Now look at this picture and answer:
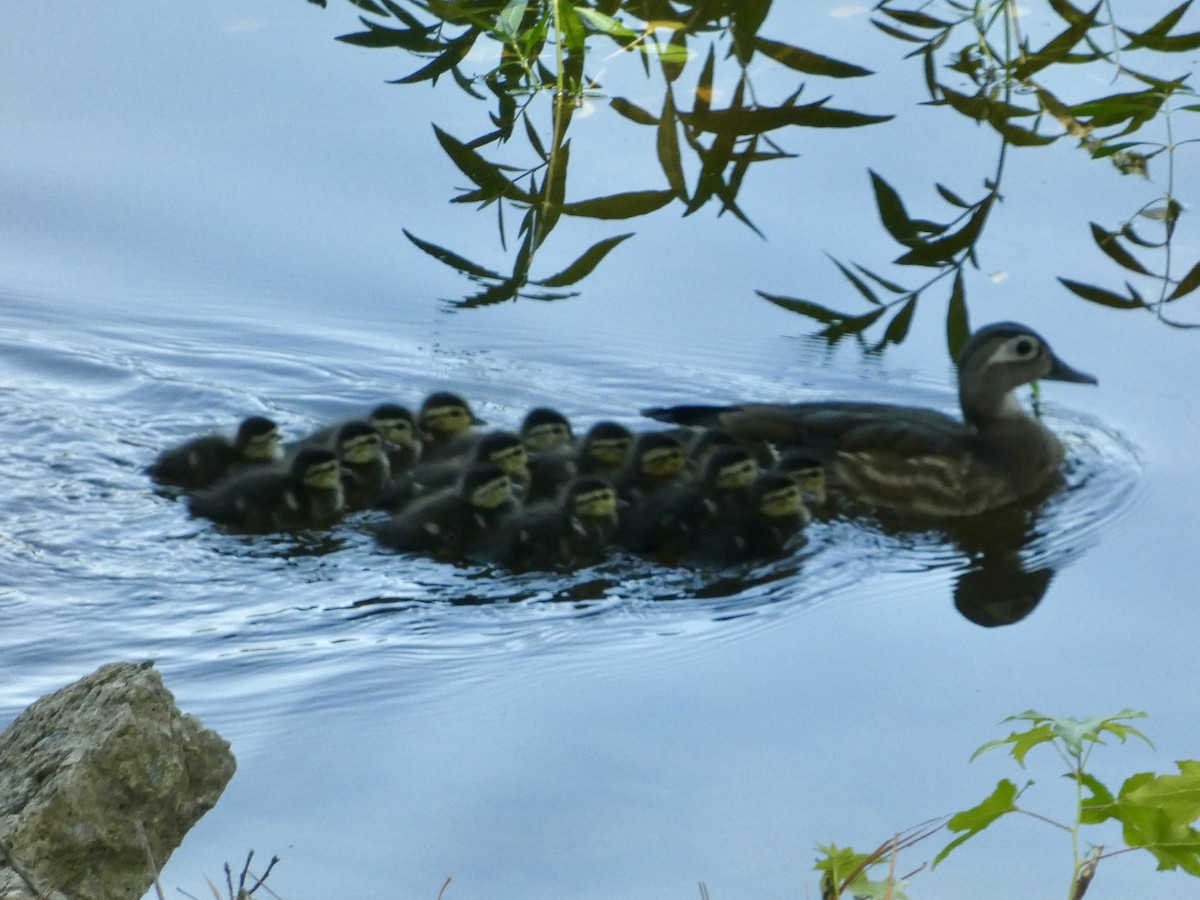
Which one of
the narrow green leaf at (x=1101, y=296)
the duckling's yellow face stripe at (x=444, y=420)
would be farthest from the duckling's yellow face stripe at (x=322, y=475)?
the narrow green leaf at (x=1101, y=296)

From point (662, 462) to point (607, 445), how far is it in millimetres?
145

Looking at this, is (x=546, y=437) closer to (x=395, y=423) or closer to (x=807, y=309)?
(x=395, y=423)

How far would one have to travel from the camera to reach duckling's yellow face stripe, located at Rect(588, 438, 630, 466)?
163 inches

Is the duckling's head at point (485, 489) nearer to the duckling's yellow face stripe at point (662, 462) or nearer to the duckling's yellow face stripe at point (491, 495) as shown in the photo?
the duckling's yellow face stripe at point (491, 495)

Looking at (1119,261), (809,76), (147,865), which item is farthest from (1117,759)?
(809,76)

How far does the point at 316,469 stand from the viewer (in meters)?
3.84

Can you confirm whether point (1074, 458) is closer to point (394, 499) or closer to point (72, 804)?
point (394, 499)

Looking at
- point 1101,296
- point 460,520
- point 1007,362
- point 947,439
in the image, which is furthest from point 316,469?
point 1101,296

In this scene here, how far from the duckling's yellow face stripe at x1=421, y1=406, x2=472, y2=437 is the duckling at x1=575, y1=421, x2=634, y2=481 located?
0.34m

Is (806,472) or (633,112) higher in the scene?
(633,112)

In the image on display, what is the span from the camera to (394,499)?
4.04m

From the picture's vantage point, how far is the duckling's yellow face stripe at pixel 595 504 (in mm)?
3801

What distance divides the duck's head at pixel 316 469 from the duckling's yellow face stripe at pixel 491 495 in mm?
319

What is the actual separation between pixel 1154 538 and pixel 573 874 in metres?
1.82
